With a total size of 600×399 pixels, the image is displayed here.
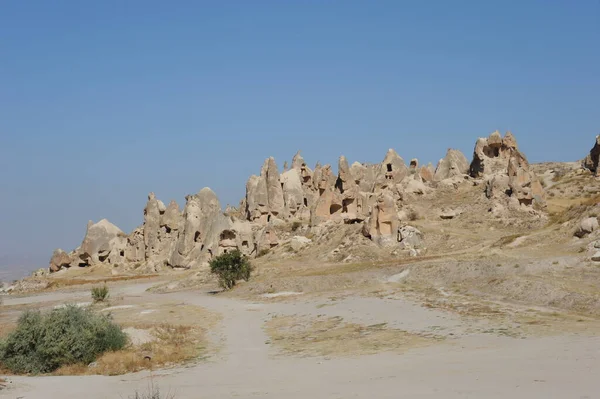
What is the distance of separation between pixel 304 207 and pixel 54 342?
5623 cm

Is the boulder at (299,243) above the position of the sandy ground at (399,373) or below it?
above

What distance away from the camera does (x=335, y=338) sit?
63.5 ft

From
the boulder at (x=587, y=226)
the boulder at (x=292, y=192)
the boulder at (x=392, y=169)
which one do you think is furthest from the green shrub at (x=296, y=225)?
the boulder at (x=587, y=226)

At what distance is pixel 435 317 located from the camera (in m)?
21.2

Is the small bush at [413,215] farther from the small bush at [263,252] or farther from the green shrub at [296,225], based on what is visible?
the small bush at [263,252]

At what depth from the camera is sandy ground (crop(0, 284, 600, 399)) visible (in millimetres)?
10852

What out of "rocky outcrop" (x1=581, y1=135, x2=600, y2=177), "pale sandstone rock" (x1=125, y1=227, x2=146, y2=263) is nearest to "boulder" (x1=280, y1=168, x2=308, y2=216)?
"pale sandstone rock" (x1=125, y1=227, x2=146, y2=263)

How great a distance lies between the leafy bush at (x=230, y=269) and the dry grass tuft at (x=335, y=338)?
17.6m

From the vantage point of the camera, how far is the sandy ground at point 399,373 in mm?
10852

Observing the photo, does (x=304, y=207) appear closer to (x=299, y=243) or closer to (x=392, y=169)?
(x=392, y=169)

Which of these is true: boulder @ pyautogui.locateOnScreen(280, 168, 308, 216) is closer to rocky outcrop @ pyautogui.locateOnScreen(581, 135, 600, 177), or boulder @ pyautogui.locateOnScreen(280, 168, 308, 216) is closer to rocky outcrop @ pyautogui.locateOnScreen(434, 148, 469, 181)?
rocky outcrop @ pyautogui.locateOnScreen(434, 148, 469, 181)

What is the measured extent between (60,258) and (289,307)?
55388mm

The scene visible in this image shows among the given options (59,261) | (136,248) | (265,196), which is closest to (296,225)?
(265,196)

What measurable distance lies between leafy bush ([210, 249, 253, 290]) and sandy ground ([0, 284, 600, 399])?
21153 millimetres
